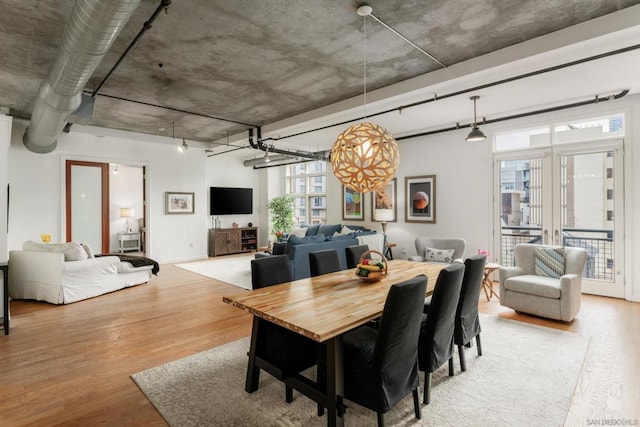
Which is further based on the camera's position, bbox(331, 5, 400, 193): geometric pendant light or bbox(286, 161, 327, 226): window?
bbox(286, 161, 327, 226): window

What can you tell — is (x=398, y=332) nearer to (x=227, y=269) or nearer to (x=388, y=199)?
(x=388, y=199)

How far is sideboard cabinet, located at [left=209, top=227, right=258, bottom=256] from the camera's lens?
30.7ft

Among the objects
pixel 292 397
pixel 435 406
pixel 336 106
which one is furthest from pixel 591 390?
pixel 336 106

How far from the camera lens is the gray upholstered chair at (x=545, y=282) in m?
3.79

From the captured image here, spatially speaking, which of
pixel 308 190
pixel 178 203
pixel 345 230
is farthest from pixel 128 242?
pixel 345 230

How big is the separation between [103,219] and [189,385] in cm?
705

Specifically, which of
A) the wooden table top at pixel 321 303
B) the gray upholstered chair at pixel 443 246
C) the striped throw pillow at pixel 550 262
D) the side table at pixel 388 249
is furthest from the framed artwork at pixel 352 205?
the wooden table top at pixel 321 303

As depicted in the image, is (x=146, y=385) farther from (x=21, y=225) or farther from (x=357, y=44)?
(x=21, y=225)

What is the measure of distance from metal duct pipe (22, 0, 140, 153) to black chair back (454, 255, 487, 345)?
116 inches

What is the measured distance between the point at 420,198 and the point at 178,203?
5778 mm

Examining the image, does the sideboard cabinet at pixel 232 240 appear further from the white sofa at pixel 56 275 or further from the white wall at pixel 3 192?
the white wall at pixel 3 192

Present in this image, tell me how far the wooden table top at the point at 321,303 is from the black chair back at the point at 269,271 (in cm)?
15

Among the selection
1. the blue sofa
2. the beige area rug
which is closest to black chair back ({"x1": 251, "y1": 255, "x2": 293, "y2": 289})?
the beige area rug

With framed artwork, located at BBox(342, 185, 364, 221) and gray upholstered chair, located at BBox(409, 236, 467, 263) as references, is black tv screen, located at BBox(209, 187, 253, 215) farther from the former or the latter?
gray upholstered chair, located at BBox(409, 236, 467, 263)
